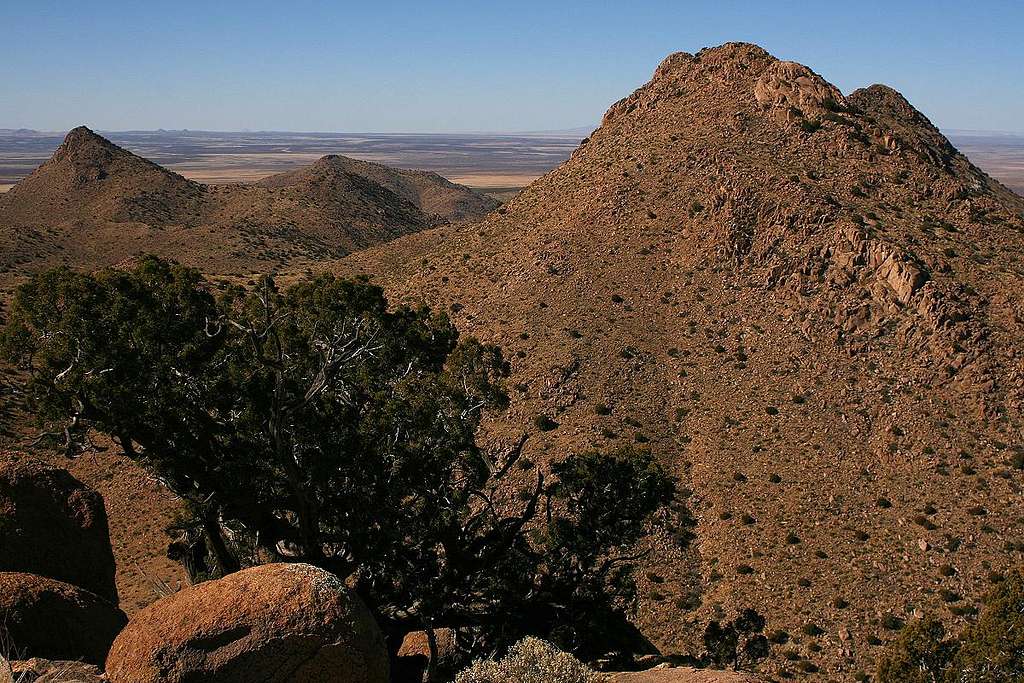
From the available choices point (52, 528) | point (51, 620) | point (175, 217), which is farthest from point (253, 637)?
point (175, 217)

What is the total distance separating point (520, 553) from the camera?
2598 cm

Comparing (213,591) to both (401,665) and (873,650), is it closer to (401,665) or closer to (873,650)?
(401,665)

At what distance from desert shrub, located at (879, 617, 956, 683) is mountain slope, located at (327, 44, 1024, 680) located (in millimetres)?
8486

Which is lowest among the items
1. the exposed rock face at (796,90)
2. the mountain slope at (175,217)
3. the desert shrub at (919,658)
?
the desert shrub at (919,658)

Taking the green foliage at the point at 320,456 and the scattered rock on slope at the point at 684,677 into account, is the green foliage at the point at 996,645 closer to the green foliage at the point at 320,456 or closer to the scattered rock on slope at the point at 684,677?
the scattered rock on slope at the point at 684,677

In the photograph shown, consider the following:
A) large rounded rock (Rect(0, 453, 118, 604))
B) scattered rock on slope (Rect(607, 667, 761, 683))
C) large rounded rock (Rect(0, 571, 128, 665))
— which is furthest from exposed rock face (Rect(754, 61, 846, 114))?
large rounded rock (Rect(0, 571, 128, 665))

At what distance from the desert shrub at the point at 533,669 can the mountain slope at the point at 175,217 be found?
239 feet

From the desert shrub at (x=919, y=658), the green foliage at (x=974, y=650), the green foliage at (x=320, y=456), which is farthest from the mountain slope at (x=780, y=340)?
the green foliage at (x=974, y=650)

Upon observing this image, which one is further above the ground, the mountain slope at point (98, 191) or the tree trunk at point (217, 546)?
the mountain slope at point (98, 191)

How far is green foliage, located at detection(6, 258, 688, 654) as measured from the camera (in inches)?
843

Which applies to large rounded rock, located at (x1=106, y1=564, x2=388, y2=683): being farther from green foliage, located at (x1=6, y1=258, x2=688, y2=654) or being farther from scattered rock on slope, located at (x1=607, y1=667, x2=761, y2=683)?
scattered rock on slope, located at (x1=607, y1=667, x2=761, y2=683)

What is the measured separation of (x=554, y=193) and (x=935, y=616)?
1700 inches

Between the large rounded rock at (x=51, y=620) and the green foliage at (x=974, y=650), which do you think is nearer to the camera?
the large rounded rock at (x=51, y=620)

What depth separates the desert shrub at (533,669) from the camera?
1349cm
